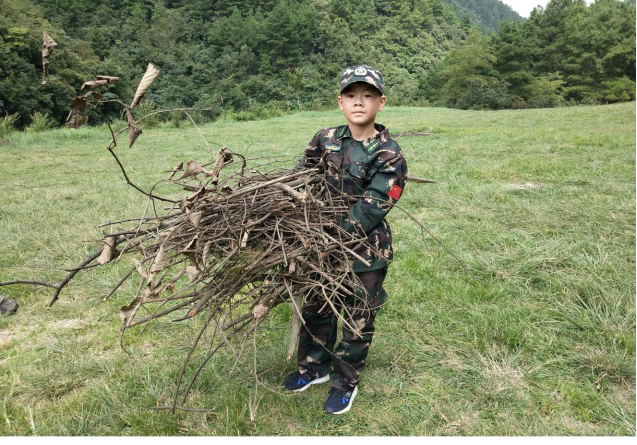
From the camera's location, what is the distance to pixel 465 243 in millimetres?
3838

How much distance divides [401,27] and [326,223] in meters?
60.2

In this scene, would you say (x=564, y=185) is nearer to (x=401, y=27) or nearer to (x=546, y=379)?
(x=546, y=379)

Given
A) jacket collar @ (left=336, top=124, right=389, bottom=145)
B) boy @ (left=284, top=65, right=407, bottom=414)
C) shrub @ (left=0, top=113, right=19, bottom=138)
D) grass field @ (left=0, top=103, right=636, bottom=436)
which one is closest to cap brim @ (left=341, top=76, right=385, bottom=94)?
boy @ (left=284, top=65, right=407, bottom=414)

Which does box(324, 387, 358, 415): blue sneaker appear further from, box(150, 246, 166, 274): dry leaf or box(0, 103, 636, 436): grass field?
box(150, 246, 166, 274): dry leaf

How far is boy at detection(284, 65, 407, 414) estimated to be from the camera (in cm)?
194

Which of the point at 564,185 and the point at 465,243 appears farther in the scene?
the point at 564,185

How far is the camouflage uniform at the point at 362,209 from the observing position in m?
1.90

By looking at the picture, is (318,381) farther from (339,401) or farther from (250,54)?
(250,54)

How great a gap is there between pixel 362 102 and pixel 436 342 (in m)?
1.51

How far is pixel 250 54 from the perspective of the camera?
40.2m

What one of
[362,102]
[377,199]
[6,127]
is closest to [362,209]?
[377,199]

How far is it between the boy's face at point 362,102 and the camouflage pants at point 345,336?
0.76 m

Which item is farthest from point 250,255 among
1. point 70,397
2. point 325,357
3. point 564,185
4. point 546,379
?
point 564,185

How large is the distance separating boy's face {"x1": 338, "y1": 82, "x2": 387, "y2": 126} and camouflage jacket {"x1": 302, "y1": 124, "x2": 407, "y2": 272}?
4.0 inches
